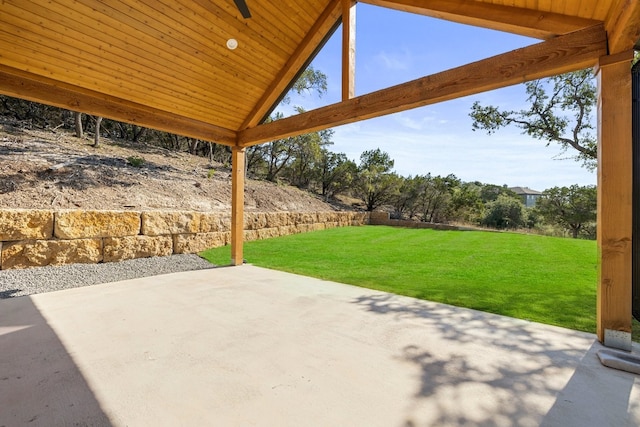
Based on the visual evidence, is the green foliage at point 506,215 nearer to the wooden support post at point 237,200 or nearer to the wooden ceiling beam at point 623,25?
the wooden support post at point 237,200

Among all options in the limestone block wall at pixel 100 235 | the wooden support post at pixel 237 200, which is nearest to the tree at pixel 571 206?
the wooden support post at pixel 237 200

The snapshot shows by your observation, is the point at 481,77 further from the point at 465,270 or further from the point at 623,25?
the point at 465,270

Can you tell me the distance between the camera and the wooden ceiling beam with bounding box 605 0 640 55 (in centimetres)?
186

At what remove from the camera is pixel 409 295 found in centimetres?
360

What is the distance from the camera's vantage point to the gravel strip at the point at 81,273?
144 inches

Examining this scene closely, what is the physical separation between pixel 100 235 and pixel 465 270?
647 centimetres

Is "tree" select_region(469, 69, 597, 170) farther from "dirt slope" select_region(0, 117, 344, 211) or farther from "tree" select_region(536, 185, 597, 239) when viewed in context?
"tree" select_region(536, 185, 597, 239)

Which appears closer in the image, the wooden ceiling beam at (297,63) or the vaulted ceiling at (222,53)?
the vaulted ceiling at (222,53)

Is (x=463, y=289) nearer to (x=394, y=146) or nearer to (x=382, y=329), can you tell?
(x=382, y=329)

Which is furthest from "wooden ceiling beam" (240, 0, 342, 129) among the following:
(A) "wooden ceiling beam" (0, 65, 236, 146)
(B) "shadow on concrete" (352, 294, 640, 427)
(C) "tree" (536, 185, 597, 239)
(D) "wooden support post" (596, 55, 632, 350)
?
(C) "tree" (536, 185, 597, 239)

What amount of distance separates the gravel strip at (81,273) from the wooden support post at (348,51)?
158 inches

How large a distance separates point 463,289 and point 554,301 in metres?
0.98

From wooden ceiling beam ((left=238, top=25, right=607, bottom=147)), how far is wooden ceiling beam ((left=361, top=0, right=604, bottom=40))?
22 centimetres

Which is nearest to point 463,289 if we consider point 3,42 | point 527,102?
point 3,42
